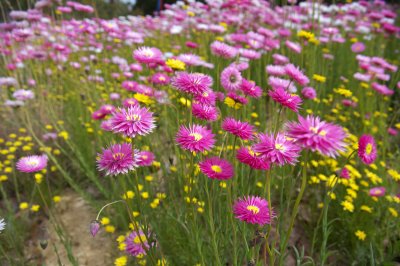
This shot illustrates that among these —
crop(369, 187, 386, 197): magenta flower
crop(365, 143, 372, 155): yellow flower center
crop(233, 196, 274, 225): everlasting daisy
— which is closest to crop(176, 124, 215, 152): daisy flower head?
crop(233, 196, 274, 225): everlasting daisy

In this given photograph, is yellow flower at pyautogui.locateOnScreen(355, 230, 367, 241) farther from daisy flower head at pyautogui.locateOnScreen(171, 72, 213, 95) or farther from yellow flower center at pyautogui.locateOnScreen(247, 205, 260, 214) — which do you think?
daisy flower head at pyautogui.locateOnScreen(171, 72, 213, 95)

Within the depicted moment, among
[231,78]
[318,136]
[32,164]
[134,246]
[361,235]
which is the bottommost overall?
[361,235]

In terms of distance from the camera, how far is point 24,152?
8.95 ft

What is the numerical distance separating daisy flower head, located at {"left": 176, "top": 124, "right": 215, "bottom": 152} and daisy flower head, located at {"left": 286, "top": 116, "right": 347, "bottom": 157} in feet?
1.12

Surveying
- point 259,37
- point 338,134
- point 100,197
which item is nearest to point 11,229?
point 100,197

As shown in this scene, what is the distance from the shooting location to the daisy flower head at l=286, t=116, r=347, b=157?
78 cm

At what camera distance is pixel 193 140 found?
3.55 ft

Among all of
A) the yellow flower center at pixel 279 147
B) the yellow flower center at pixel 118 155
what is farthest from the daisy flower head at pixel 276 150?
the yellow flower center at pixel 118 155

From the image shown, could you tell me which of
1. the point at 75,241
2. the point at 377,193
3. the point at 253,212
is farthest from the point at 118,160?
the point at 377,193

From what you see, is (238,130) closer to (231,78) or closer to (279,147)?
(279,147)

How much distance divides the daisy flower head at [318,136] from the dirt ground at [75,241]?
1.57 metres

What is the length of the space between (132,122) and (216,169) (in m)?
0.32

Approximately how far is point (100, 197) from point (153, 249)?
4.63 feet

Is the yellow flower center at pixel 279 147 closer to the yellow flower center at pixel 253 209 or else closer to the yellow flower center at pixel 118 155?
the yellow flower center at pixel 253 209
